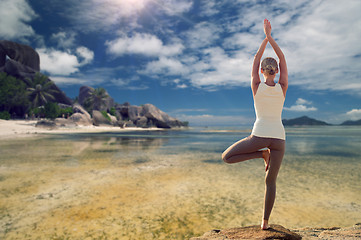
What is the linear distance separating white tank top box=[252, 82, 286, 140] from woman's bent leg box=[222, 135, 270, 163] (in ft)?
0.27

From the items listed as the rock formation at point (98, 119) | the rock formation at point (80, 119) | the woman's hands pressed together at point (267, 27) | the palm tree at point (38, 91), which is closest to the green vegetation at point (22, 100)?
the palm tree at point (38, 91)

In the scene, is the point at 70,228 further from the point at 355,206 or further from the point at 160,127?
the point at 160,127

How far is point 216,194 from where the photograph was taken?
625 centimetres

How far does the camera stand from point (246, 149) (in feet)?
8.79

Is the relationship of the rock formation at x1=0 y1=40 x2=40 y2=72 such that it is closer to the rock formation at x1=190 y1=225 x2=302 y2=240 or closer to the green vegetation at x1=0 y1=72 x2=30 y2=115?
the green vegetation at x1=0 y1=72 x2=30 y2=115

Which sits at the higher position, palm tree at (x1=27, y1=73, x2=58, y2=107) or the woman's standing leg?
palm tree at (x1=27, y1=73, x2=58, y2=107)

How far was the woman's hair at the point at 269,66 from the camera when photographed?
2.91m

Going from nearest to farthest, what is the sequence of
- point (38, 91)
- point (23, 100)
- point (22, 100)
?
point (22, 100), point (23, 100), point (38, 91)

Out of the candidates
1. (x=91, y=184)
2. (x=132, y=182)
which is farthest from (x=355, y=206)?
(x=91, y=184)

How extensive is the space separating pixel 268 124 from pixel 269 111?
173 millimetres

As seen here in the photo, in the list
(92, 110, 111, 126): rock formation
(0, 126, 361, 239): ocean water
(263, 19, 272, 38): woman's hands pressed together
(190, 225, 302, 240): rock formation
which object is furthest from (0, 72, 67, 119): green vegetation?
(263, 19, 272, 38): woman's hands pressed together

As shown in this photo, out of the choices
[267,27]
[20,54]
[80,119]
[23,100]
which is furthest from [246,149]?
[20,54]

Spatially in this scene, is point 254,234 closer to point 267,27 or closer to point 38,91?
point 267,27

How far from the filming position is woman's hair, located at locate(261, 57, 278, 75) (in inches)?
114
